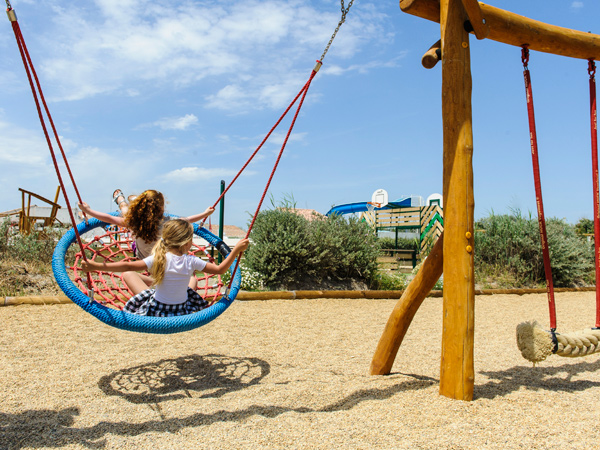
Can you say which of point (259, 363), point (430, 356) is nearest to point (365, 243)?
point (430, 356)

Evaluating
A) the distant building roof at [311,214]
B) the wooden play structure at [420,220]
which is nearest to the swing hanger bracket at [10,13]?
the distant building roof at [311,214]

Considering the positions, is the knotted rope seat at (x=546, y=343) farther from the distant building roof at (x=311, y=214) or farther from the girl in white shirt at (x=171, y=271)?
the distant building roof at (x=311, y=214)

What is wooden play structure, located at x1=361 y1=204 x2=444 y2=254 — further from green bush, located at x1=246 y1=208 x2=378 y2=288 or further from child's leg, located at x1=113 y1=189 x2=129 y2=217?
child's leg, located at x1=113 y1=189 x2=129 y2=217

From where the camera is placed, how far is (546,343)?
2.72 meters

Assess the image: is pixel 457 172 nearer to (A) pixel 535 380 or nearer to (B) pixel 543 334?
(B) pixel 543 334

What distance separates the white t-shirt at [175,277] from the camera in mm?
2949

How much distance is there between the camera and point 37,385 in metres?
2.94

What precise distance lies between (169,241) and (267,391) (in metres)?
1.14

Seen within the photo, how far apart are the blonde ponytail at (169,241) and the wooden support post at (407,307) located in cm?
149

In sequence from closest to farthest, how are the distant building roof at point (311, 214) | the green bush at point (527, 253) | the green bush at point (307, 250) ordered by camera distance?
the green bush at point (307, 250) < the distant building roof at point (311, 214) < the green bush at point (527, 253)

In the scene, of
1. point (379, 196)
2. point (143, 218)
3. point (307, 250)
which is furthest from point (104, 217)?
point (379, 196)

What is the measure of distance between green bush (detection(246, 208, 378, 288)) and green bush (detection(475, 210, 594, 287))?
2.75m

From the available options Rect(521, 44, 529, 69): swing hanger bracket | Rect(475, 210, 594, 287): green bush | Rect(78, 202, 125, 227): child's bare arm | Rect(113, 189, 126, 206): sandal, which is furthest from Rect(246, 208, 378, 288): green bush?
Rect(521, 44, 529, 69): swing hanger bracket

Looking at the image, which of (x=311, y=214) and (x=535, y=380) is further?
(x=311, y=214)
